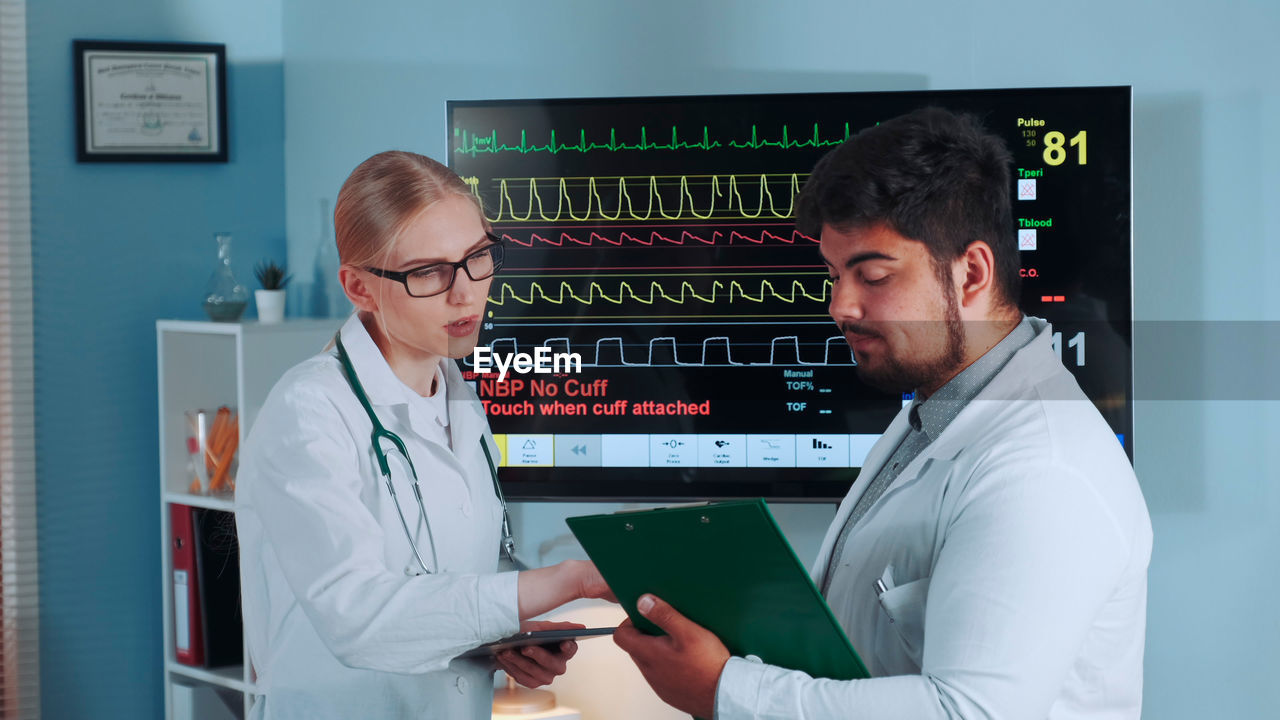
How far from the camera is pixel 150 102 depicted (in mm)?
2842

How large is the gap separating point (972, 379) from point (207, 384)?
219 cm

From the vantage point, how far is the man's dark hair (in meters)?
1.19

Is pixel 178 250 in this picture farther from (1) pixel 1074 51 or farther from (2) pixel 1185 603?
(2) pixel 1185 603

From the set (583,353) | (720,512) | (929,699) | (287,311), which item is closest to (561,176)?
(583,353)

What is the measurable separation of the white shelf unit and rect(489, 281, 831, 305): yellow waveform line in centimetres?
60

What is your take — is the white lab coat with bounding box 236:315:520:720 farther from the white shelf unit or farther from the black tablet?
the white shelf unit

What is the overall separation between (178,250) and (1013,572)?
255cm

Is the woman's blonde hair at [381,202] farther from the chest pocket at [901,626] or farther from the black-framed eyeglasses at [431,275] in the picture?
the chest pocket at [901,626]

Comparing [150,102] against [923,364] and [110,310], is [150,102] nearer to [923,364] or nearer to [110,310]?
[110,310]

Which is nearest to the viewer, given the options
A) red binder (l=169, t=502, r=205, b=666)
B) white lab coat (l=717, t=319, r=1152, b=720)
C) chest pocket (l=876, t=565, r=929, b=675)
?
white lab coat (l=717, t=319, r=1152, b=720)

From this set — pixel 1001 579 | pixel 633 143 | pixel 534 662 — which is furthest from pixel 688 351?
pixel 1001 579

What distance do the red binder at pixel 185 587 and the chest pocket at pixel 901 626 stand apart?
203cm

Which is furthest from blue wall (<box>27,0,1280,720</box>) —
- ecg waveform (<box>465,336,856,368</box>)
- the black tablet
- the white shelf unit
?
the black tablet

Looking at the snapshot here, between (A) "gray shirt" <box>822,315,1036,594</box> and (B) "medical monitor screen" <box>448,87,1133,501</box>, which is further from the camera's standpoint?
(B) "medical monitor screen" <box>448,87,1133,501</box>
